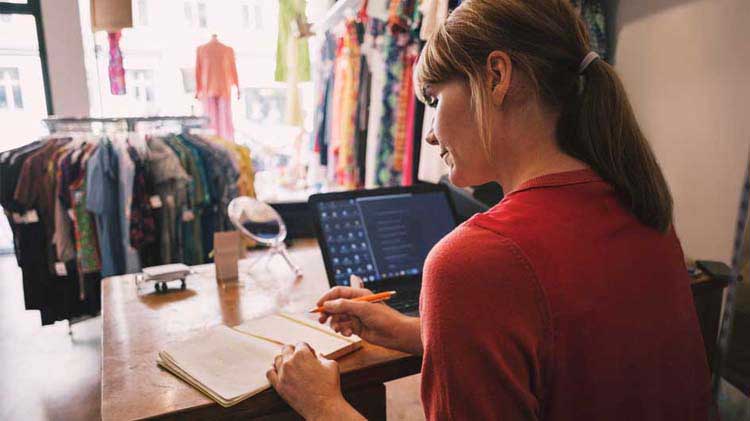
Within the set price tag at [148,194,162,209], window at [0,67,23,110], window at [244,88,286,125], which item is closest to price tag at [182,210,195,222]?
price tag at [148,194,162,209]

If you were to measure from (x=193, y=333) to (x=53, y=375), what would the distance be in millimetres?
2097

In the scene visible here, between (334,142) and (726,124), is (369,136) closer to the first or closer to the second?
(334,142)

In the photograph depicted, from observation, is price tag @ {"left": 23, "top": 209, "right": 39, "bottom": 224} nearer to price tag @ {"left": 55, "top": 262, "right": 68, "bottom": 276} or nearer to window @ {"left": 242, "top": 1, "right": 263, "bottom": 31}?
price tag @ {"left": 55, "top": 262, "right": 68, "bottom": 276}

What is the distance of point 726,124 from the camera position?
2.07 meters

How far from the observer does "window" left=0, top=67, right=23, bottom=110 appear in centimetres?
495

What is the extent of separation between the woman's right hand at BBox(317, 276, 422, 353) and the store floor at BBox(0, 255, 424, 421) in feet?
4.00

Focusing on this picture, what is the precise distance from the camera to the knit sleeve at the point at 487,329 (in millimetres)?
581

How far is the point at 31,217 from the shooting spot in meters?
2.78

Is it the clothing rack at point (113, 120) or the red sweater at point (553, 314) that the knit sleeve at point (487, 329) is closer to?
the red sweater at point (553, 314)

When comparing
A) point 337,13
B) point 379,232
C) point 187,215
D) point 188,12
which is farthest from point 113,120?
point 379,232

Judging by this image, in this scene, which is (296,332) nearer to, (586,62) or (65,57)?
(586,62)

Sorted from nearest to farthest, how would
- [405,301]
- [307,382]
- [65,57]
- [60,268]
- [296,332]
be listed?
[307,382]
[296,332]
[405,301]
[60,268]
[65,57]

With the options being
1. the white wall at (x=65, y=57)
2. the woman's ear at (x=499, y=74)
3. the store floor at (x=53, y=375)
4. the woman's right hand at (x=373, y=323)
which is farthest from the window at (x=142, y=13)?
the woman's ear at (x=499, y=74)

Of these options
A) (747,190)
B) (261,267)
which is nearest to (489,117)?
(747,190)
